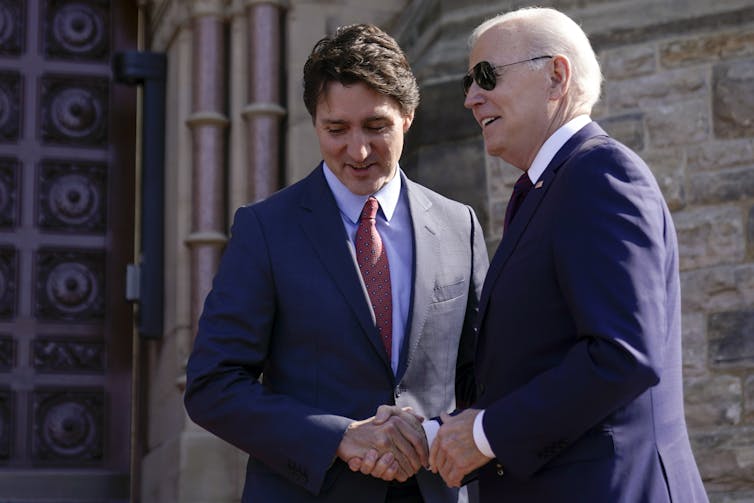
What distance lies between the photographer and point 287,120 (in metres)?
6.15

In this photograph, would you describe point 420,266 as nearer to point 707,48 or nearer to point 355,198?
point 355,198

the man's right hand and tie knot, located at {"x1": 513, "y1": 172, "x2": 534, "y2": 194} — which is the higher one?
tie knot, located at {"x1": 513, "y1": 172, "x2": 534, "y2": 194}

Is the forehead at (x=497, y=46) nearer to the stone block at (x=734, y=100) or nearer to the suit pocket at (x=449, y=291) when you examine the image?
the suit pocket at (x=449, y=291)

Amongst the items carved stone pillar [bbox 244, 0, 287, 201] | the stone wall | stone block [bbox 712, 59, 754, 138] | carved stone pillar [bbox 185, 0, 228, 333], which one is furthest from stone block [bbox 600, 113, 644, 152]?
carved stone pillar [bbox 185, 0, 228, 333]

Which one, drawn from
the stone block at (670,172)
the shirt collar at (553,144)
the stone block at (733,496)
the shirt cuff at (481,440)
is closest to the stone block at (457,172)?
the stone block at (670,172)

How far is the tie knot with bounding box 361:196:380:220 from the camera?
10.6 feet

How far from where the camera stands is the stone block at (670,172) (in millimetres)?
4996

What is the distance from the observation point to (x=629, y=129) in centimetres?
512

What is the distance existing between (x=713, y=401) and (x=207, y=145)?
2585 mm

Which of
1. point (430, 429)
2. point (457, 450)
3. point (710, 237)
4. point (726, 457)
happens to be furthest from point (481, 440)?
point (710, 237)

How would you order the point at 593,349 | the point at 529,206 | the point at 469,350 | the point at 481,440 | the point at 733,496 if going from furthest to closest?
the point at 733,496 < the point at 469,350 < the point at 529,206 < the point at 481,440 < the point at 593,349

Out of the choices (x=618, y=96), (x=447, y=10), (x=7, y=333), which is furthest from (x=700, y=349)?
(x=7, y=333)

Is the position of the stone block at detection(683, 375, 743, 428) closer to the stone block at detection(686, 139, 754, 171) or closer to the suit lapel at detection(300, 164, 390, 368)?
the stone block at detection(686, 139, 754, 171)

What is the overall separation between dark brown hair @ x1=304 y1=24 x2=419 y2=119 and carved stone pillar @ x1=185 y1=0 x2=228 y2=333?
284 centimetres
